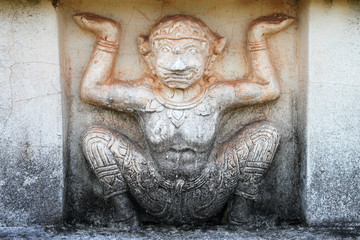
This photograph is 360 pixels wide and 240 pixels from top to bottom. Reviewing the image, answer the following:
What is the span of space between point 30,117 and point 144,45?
92 centimetres

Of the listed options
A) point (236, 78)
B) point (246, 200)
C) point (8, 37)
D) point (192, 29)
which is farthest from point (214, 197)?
point (8, 37)

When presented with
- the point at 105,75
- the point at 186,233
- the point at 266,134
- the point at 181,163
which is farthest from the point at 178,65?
the point at 186,233

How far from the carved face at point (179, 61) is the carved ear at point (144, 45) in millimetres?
133

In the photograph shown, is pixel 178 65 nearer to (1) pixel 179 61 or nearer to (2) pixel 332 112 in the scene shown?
(1) pixel 179 61

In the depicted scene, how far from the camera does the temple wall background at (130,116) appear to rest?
3502mm

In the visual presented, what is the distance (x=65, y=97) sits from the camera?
146 inches

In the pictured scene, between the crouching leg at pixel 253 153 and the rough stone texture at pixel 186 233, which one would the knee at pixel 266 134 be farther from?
the rough stone texture at pixel 186 233

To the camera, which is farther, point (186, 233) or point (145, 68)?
point (145, 68)

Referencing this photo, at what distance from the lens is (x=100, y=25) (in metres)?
3.61

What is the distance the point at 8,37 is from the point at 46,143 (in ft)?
2.45

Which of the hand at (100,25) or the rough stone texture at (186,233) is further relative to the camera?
the hand at (100,25)

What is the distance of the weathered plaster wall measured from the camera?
3738 millimetres

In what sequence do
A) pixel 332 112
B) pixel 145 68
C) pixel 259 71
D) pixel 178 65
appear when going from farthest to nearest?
1. pixel 145 68
2. pixel 259 71
3. pixel 332 112
4. pixel 178 65

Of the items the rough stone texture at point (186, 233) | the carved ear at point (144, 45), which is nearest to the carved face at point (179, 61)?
the carved ear at point (144, 45)
